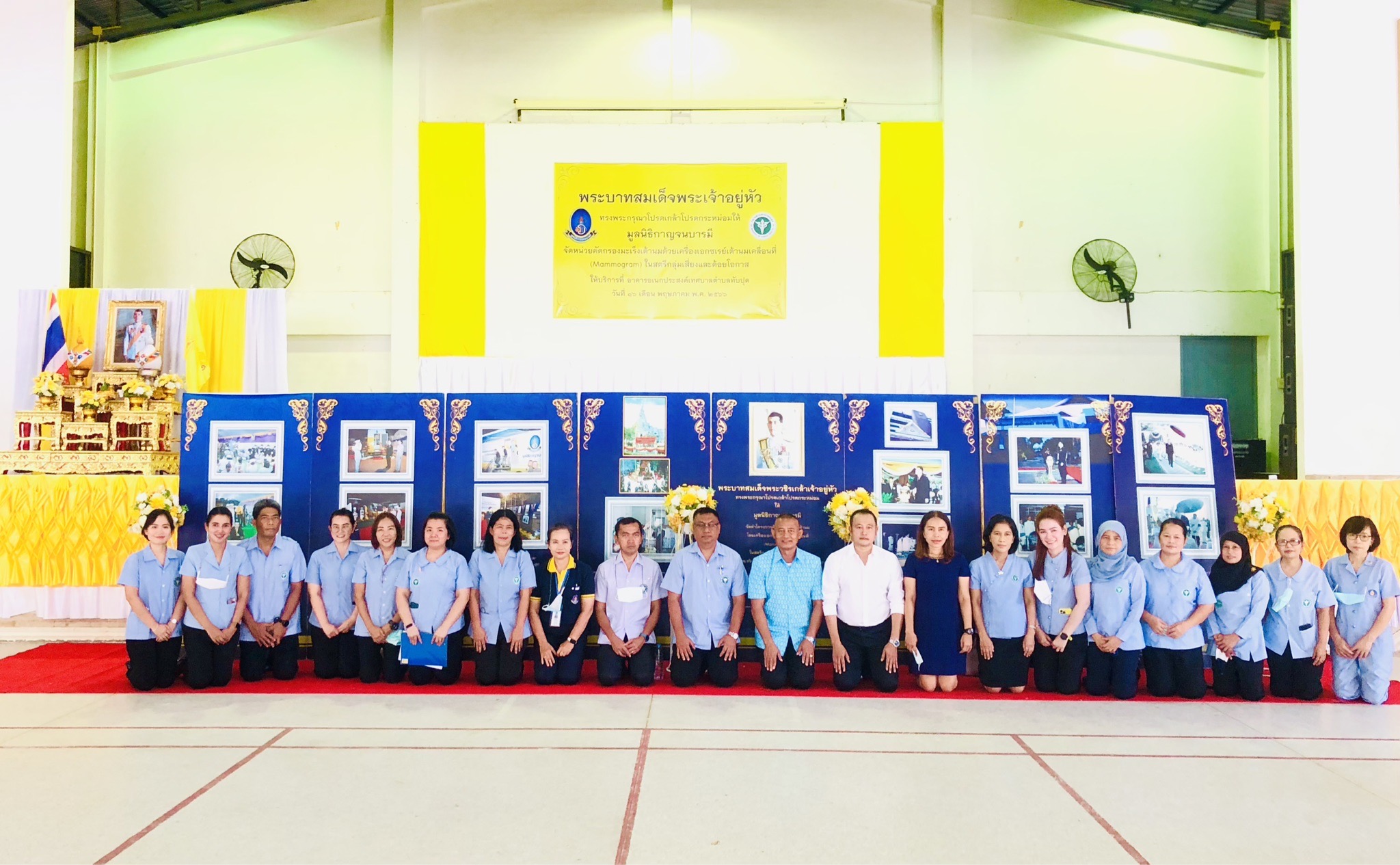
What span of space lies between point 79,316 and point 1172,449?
9.37 metres

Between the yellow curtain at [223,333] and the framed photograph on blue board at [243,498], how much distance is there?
3.77 meters

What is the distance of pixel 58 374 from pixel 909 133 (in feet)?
27.9

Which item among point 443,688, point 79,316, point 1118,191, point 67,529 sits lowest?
point 443,688

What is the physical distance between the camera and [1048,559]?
197 inches

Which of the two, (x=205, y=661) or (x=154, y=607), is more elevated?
(x=154, y=607)

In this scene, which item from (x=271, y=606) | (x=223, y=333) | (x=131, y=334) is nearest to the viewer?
(x=271, y=606)

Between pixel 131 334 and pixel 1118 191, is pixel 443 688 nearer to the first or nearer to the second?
pixel 131 334

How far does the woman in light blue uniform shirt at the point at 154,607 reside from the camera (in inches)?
190

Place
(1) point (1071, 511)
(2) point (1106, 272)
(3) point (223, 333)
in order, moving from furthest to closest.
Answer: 1. (2) point (1106, 272)
2. (3) point (223, 333)
3. (1) point (1071, 511)

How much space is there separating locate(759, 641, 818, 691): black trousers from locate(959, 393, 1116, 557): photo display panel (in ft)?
4.91

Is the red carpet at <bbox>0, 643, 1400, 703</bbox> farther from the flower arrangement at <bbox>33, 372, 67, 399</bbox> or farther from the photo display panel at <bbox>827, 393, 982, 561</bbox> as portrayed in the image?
the flower arrangement at <bbox>33, 372, 67, 399</bbox>

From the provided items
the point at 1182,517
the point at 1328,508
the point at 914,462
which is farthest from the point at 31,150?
the point at 1328,508

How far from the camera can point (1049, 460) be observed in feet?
18.2

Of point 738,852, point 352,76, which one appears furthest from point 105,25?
point 738,852
